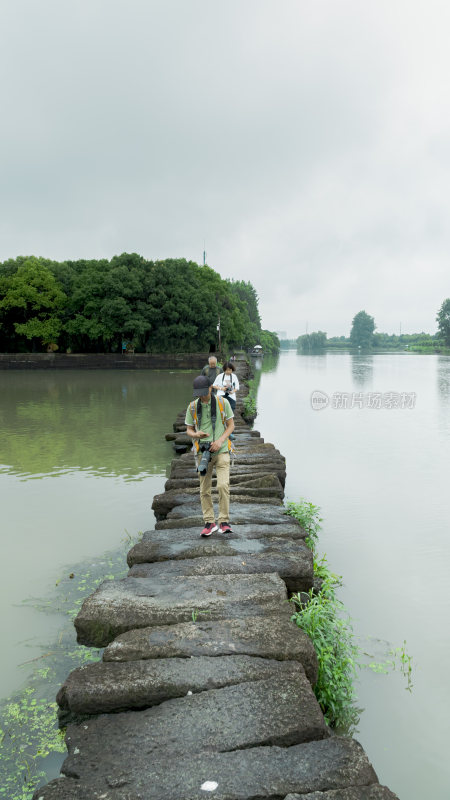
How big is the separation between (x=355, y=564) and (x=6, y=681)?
14.5 feet

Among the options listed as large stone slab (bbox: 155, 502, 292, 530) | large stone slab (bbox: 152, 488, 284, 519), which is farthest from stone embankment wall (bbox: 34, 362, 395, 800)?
large stone slab (bbox: 152, 488, 284, 519)

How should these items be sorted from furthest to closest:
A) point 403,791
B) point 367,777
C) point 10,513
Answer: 1. point 10,513
2. point 403,791
3. point 367,777

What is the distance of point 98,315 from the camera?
48688 millimetres

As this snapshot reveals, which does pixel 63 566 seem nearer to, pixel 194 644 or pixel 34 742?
A: pixel 34 742

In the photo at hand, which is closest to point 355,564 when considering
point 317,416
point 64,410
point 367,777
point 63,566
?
point 63,566

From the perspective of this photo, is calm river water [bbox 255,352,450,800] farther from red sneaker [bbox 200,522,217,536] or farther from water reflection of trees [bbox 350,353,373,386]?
water reflection of trees [bbox 350,353,373,386]

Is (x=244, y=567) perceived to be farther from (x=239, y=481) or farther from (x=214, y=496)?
(x=239, y=481)

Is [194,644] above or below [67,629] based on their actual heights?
above

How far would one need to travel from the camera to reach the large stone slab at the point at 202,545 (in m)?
5.31

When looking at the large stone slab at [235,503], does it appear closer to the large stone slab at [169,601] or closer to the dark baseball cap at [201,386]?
the dark baseball cap at [201,386]

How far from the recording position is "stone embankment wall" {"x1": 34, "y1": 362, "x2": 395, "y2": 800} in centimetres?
250

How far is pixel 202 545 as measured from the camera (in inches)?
215

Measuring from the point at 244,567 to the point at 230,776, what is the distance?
2364 mm

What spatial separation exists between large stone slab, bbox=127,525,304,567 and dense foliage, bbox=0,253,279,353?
4268cm
